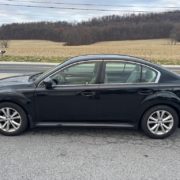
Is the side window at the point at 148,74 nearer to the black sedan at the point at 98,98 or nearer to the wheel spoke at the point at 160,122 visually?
the black sedan at the point at 98,98

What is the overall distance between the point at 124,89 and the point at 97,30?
7883cm

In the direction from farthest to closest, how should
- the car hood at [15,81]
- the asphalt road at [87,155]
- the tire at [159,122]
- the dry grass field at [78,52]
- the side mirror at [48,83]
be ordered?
the dry grass field at [78,52] < the car hood at [15,81] < the tire at [159,122] < the side mirror at [48,83] < the asphalt road at [87,155]

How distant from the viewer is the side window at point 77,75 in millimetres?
4836

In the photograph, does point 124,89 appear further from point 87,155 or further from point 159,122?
point 87,155

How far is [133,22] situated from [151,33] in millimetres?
7499

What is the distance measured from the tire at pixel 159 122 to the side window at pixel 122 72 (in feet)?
2.09

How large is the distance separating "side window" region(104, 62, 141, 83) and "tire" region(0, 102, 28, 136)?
5.15 ft

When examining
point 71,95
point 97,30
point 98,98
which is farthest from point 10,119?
point 97,30

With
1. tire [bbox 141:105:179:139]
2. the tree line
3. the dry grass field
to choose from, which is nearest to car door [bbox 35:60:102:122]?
tire [bbox 141:105:179:139]

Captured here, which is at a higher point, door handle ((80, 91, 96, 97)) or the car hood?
the car hood

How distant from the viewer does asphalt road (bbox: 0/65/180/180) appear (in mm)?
3520

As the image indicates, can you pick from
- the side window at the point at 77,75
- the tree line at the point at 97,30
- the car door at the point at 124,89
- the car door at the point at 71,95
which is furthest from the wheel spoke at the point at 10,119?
the tree line at the point at 97,30

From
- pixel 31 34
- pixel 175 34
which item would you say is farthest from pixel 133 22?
pixel 31 34

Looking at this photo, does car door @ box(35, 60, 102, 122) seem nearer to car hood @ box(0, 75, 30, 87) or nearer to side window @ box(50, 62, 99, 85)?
side window @ box(50, 62, 99, 85)
